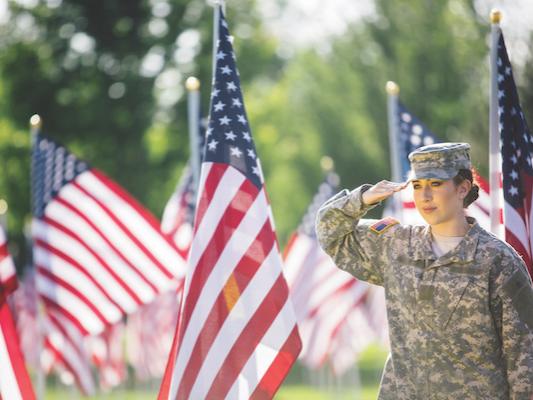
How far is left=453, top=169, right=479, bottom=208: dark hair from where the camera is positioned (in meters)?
4.97

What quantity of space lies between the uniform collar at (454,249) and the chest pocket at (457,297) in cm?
4

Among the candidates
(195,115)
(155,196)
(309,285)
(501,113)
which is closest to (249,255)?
(501,113)

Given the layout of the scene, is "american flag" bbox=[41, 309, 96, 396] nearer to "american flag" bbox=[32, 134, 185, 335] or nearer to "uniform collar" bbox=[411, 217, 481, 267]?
"american flag" bbox=[32, 134, 185, 335]

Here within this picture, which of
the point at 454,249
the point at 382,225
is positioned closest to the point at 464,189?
the point at 454,249

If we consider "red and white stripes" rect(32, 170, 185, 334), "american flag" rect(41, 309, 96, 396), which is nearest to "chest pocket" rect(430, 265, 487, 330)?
"red and white stripes" rect(32, 170, 185, 334)

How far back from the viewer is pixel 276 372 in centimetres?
629

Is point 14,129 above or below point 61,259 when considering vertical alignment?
above

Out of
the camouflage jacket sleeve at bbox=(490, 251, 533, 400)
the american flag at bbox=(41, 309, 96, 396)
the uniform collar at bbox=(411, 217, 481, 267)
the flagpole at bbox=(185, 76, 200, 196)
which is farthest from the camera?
the american flag at bbox=(41, 309, 96, 396)

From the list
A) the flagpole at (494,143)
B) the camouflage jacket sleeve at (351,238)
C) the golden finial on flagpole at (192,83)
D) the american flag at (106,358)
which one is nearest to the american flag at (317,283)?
the american flag at (106,358)

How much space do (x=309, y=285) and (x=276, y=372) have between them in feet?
27.3

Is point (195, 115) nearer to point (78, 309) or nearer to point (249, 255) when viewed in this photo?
point (78, 309)

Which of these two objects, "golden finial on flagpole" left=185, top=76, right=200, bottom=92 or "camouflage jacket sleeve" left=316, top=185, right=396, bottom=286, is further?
"golden finial on flagpole" left=185, top=76, right=200, bottom=92

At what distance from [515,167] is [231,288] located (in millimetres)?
1830

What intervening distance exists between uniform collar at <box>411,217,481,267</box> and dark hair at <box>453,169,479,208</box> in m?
0.08
